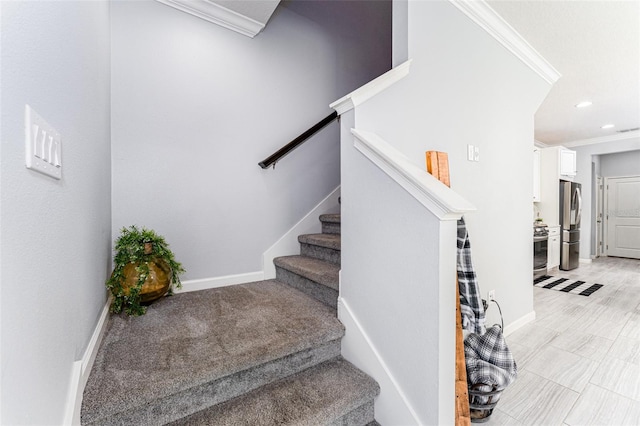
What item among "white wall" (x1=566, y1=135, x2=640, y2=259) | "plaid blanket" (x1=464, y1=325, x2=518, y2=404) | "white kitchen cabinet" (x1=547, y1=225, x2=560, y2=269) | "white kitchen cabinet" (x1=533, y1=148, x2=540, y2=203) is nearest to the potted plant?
"plaid blanket" (x1=464, y1=325, x2=518, y2=404)

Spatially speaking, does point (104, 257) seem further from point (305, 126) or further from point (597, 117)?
point (597, 117)

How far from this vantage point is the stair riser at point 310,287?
1754 millimetres

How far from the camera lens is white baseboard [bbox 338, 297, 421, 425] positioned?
1228mm

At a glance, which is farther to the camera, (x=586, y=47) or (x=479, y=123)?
(x=586, y=47)

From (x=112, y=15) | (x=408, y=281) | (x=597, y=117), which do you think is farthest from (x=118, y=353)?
(x=597, y=117)

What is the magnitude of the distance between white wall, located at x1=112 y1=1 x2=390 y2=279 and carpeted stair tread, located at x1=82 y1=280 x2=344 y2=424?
1.94ft

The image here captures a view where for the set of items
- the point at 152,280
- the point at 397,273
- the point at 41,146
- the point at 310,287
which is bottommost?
the point at 310,287

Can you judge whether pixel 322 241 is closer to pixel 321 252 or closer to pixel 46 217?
pixel 321 252

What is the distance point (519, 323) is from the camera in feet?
8.26

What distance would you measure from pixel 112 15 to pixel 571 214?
702 centimetres

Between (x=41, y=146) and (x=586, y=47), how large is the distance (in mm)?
3692

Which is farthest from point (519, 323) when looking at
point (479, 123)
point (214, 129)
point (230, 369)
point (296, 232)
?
point (214, 129)

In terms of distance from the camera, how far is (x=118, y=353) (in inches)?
47.9

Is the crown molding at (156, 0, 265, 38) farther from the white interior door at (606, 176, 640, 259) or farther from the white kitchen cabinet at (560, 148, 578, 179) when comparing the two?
the white interior door at (606, 176, 640, 259)
